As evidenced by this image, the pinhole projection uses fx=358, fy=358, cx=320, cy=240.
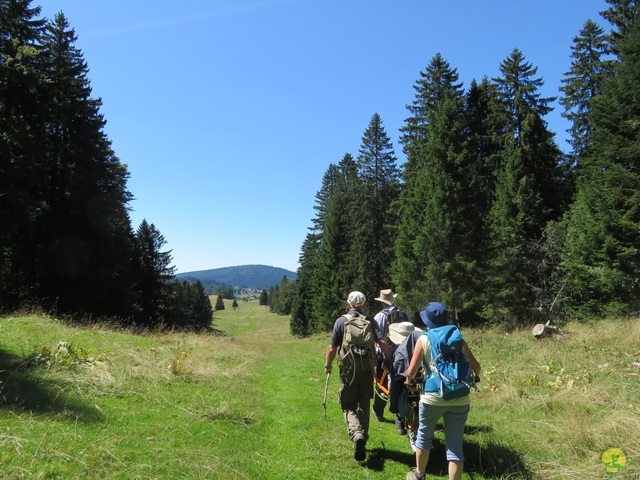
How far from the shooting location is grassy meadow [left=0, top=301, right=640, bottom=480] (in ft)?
12.9

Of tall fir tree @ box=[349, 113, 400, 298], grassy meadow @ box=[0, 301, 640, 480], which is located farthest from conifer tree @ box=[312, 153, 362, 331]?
grassy meadow @ box=[0, 301, 640, 480]

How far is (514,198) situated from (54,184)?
88.6 ft

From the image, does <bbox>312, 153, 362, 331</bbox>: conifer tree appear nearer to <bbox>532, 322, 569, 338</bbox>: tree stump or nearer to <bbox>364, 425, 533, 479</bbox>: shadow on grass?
<bbox>532, 322, 569, 338</bbox>: tree stump

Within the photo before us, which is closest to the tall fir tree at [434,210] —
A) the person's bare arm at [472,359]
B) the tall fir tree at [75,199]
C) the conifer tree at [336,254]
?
the conifer tree at [336,254]

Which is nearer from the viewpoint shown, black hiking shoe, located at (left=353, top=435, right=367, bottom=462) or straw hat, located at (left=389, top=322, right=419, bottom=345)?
black hiking shoe, located at (left=353, top=435, right=367, bottom=462)

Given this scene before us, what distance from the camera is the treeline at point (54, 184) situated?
626 inches

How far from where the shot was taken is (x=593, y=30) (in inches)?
926

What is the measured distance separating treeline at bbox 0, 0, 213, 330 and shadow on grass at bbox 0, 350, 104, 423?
1219 centimetres

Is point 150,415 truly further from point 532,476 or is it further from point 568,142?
point 568,142

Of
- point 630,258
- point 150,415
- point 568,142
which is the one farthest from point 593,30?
point 150,415

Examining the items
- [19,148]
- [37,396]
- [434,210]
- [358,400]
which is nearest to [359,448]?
[358,400]

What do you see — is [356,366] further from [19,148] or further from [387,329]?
[19,148]

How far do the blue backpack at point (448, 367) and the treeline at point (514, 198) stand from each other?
15.0 m

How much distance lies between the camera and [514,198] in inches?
854
